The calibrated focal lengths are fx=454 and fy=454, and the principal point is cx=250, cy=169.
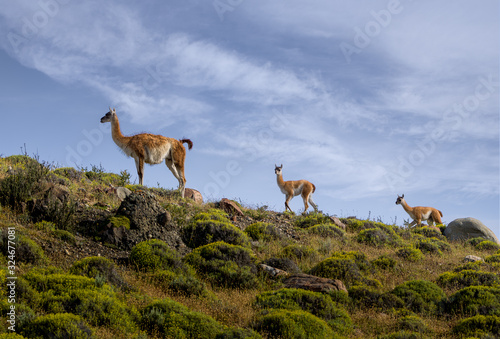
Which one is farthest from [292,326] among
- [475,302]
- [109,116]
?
[109,116]

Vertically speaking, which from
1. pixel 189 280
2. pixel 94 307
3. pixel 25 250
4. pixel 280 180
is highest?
pixel 280 180

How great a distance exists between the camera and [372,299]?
1070 cm

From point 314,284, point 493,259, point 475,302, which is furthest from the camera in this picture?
point 493,259

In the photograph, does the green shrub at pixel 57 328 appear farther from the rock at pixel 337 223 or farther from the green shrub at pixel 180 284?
the rock at pixel 337 223

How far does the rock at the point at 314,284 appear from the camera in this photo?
34.2ft

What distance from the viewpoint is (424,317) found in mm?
10359

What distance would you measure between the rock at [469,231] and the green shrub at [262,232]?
13391 millimetres

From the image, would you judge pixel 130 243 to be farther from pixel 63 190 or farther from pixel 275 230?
pixel 275 230

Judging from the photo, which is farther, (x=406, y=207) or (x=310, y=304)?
(x=406, y=207)

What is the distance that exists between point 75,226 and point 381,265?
912 centimetres

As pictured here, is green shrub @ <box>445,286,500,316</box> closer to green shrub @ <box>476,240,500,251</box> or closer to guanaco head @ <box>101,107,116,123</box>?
green shrub @ <box>476,240,500,251</box>

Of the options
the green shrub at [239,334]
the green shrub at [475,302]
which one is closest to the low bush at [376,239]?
the green shrub at [475,302]

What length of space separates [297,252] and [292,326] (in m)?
6.10

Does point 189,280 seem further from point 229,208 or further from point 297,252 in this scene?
point 229,208
